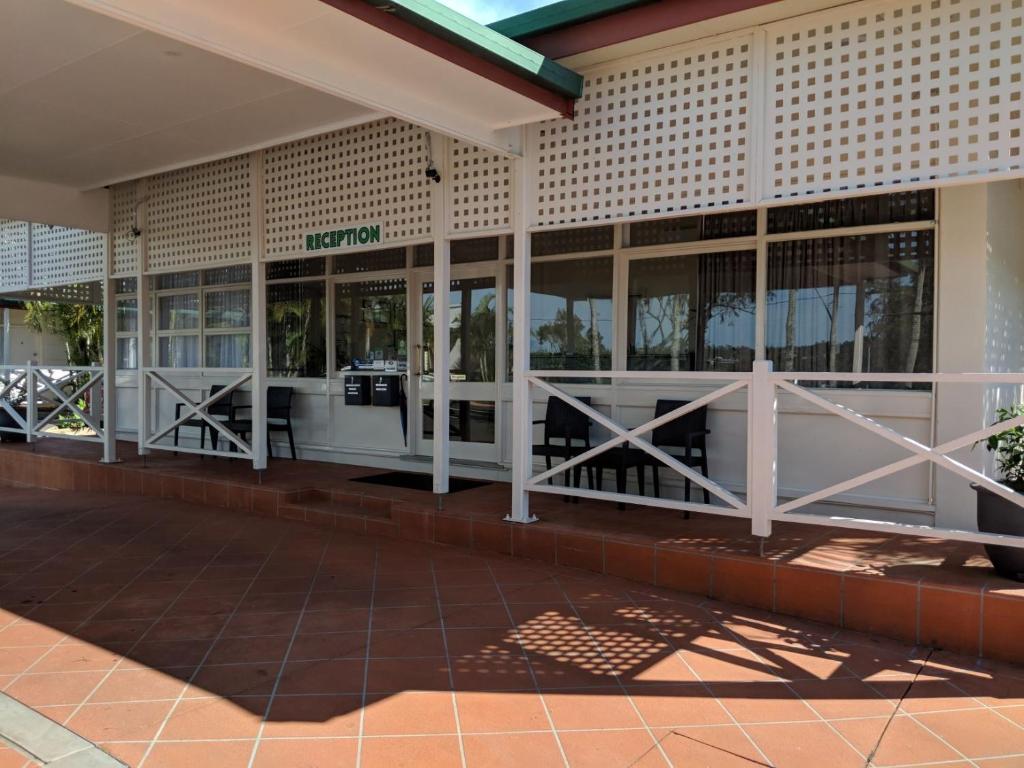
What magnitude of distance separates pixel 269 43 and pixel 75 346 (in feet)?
56.7

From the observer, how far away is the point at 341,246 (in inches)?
229

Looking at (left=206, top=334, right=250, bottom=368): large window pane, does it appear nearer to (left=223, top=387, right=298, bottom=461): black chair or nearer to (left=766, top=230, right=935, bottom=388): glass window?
(left=223, top=387, right=298, bottom=461): black chair

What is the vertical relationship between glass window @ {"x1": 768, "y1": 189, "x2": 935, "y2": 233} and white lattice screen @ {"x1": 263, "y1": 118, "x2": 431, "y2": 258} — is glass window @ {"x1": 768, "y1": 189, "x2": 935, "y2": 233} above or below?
below

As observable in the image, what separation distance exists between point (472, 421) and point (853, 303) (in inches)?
129

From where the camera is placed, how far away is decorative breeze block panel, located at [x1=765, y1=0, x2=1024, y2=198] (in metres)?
3.40

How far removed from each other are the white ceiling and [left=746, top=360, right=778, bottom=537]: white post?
3.08 meters

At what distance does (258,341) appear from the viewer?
21.6 ft

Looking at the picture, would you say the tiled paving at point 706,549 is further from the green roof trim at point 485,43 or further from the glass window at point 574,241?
the green roof trim at point 485,43

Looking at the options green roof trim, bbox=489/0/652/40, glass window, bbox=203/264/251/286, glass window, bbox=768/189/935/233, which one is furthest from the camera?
glass window, bbox=203/264/251/286

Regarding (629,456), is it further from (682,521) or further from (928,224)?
(928,224)

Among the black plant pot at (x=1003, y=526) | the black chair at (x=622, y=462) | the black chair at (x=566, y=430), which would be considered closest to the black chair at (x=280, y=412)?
the black chair at (x=566, y=430)

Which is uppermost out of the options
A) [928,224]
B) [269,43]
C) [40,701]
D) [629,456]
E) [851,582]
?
[269,43]

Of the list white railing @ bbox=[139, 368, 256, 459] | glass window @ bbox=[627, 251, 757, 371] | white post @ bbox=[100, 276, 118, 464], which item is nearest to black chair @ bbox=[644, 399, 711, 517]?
glass window @ bbox=[627, 251, 757, 371]

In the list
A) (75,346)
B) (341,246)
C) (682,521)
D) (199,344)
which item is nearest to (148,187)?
(199,344)
